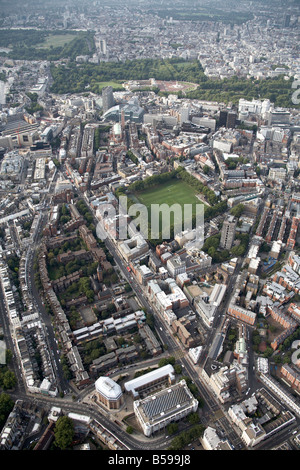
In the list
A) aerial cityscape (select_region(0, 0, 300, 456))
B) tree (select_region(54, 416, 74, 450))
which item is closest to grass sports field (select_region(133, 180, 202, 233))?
aerial cityscape (select_region(0, 0, 300, 456))

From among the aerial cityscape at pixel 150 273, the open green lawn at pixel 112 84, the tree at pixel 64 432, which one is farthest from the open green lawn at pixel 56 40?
the tree at pixel 64 432

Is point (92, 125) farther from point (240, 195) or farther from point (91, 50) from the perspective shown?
point (91, 50)

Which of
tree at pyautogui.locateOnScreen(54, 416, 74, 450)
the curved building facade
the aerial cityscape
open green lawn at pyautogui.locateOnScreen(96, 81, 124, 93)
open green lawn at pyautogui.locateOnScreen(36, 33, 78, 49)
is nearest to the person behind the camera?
tree at pyautogui.locateOnScreen(54, 416, 74, 450)

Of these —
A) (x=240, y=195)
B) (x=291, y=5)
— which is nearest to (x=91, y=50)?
(x=240, y=195)

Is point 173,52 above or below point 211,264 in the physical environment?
above

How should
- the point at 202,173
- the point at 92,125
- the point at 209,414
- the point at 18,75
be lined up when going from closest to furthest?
1. the point at 209,414
2. the point at 202,173
3. the point at 92,125
4. the point at 18,75

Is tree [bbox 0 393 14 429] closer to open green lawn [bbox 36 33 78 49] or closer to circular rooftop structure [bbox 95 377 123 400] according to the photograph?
circular rooftop structure [bbox 95 377 123 400]
